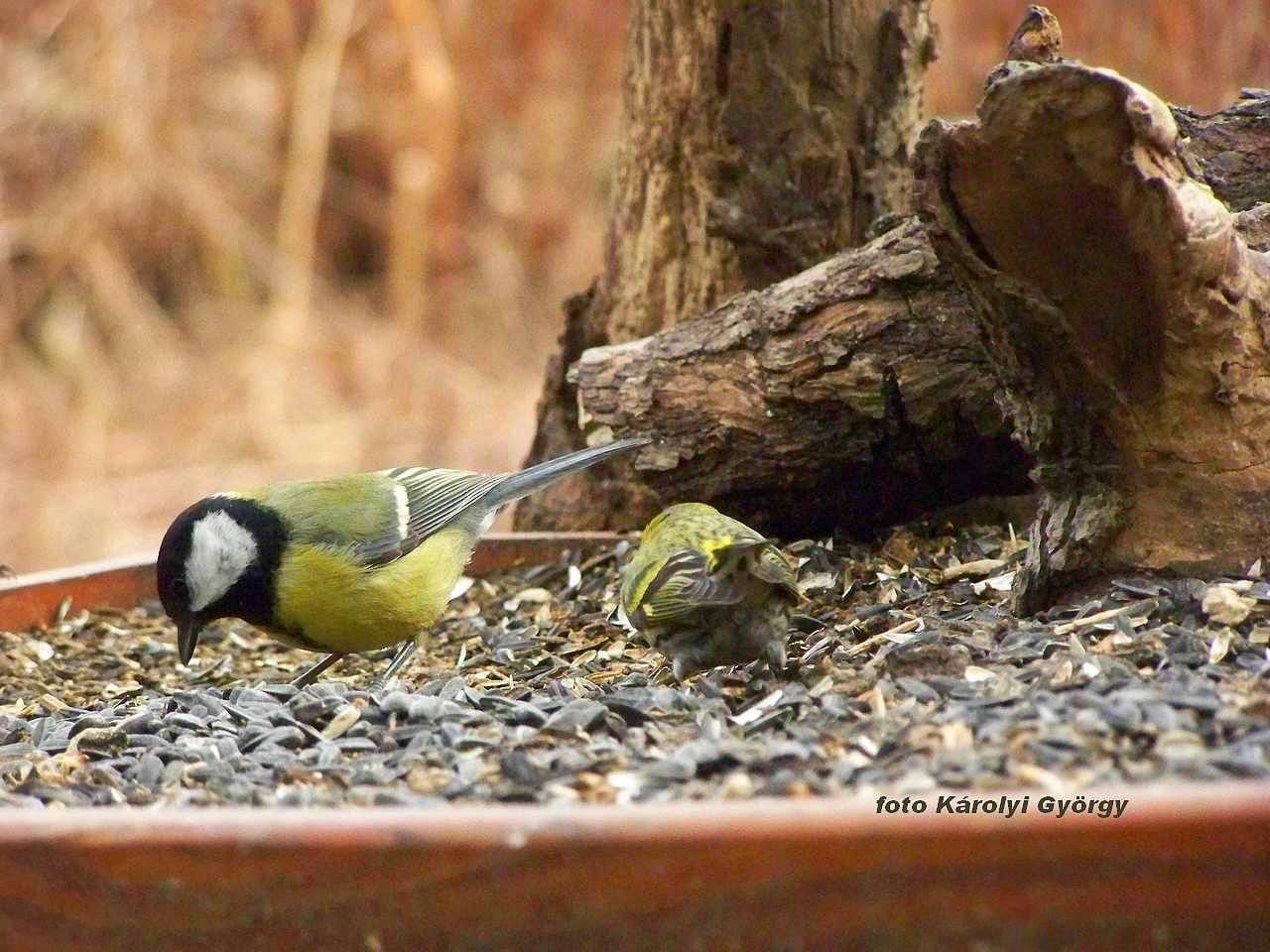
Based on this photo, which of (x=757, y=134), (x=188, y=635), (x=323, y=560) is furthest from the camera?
(x=757, y=134)

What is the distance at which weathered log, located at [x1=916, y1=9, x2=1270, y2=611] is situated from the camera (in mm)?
2475

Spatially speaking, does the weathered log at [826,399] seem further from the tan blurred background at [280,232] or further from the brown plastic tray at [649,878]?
the tan blurred background at [280,232]

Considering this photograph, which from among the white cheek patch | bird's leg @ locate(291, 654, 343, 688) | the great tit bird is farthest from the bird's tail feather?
the white cheek patch

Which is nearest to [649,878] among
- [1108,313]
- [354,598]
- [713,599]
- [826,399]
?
[713,599]

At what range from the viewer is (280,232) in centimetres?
1028

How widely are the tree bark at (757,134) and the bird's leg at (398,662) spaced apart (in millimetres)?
1357

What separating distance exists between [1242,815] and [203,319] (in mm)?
9847

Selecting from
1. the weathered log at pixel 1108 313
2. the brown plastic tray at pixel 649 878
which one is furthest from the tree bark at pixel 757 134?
the brown plastic tray at pixel 649 878

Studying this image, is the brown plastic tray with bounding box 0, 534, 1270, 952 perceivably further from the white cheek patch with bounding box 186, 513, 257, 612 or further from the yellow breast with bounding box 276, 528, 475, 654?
the yellow breast with bounding box 276, 528, 475, 654

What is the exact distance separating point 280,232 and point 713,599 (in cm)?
797

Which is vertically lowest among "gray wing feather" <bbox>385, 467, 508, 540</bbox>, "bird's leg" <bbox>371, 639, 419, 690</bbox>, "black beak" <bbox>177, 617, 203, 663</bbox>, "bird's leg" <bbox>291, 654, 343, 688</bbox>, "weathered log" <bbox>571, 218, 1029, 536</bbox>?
"bird's leg" <bbox>291, 654, 343, 688</bbox>

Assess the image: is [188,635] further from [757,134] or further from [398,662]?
[757,134]

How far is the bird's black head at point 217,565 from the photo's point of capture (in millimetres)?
3787

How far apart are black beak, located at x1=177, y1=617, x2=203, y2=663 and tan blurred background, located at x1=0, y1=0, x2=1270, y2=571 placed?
15.5 feet
